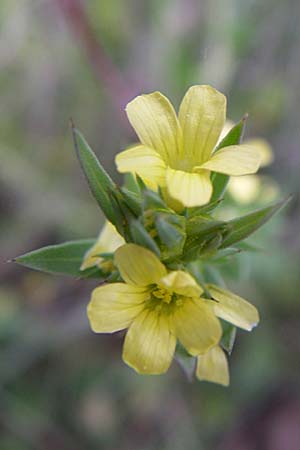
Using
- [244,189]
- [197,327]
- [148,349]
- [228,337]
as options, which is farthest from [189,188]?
[244,189]

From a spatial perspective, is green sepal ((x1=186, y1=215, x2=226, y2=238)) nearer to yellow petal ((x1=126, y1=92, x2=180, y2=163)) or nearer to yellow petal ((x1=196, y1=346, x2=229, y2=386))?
yellow petal ((x1=126, y1=92, x2=180, y2=163))

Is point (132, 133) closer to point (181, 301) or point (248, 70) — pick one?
point (248, 70)

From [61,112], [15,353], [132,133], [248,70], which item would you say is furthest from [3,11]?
[15,353]

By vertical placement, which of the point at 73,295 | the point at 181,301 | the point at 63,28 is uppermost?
the point at 63,28

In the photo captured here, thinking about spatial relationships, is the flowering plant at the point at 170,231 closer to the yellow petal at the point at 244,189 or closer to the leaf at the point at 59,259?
the leaf at the point at 59,259

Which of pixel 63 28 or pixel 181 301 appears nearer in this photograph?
pixel 181 301

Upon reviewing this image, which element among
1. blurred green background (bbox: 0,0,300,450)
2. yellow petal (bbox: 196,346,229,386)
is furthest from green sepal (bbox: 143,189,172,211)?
blurred green background (bbox: 0,0,300,450)
